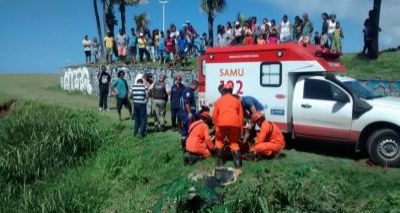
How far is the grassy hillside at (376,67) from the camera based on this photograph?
60.5ft

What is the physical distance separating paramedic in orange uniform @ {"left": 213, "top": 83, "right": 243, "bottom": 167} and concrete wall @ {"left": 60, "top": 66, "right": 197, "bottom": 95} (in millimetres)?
11410

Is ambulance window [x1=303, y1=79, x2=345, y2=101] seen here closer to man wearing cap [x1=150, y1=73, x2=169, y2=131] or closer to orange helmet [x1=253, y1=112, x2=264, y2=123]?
orange helmet [x1=253, y1=112, x2=264, y2=123]

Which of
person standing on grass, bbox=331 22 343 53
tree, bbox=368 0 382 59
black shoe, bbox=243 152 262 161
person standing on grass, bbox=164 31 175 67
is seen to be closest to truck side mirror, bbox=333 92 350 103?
black shoe, bbox=243 152 262 161

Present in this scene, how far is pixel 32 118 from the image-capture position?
16219 millimetres

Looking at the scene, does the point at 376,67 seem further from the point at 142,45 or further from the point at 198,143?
the point at 142,45

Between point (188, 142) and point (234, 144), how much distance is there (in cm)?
131

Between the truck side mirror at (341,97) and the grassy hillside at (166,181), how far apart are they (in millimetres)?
1330

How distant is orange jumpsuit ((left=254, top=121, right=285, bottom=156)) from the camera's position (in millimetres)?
11250

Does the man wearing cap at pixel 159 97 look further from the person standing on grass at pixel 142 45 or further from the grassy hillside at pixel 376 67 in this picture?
the person standing on grass at pixel 142 45

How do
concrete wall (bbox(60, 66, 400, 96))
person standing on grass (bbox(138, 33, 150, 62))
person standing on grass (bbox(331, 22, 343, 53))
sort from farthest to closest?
person standing on grass (bbox(138, 33, 150, 62))
person standing on grass (bbox(331, 22, 343, 53))
concrete wall (bbox(60, 66, 400, 96))

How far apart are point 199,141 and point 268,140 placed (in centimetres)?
157

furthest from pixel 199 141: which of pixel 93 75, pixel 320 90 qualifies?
pixel 93 75

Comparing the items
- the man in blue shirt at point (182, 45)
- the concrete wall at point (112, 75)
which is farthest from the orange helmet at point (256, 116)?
the man in blue shirt at point (182, 45)

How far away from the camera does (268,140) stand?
1138 cm
